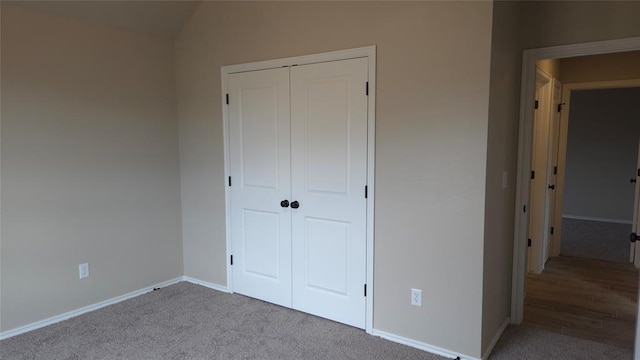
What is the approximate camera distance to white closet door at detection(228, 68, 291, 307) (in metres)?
3.22

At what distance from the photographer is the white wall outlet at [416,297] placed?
266 centimetres

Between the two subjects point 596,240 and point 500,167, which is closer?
point 500,167

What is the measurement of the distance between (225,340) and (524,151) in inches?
99.9

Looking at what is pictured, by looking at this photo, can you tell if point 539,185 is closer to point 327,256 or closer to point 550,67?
point 550,67

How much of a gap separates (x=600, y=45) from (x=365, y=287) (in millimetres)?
2243

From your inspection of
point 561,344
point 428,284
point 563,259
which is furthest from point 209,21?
point 563,259

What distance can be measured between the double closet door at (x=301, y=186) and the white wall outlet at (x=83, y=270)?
3.83 ft

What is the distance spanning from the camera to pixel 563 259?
4758 mm

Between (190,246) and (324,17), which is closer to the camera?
(324,17)

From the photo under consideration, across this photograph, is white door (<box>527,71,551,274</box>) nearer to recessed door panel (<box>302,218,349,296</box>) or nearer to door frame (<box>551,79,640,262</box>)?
door frame (<box>551,79,640,262</box>)

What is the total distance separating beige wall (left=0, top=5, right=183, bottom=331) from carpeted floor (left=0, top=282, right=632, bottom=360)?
30 cm

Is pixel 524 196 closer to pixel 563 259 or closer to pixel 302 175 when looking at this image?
pixel 302 175

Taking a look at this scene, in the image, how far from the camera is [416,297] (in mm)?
2674

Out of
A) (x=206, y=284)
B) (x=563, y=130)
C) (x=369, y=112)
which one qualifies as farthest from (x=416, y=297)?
(x=563, y=130)
